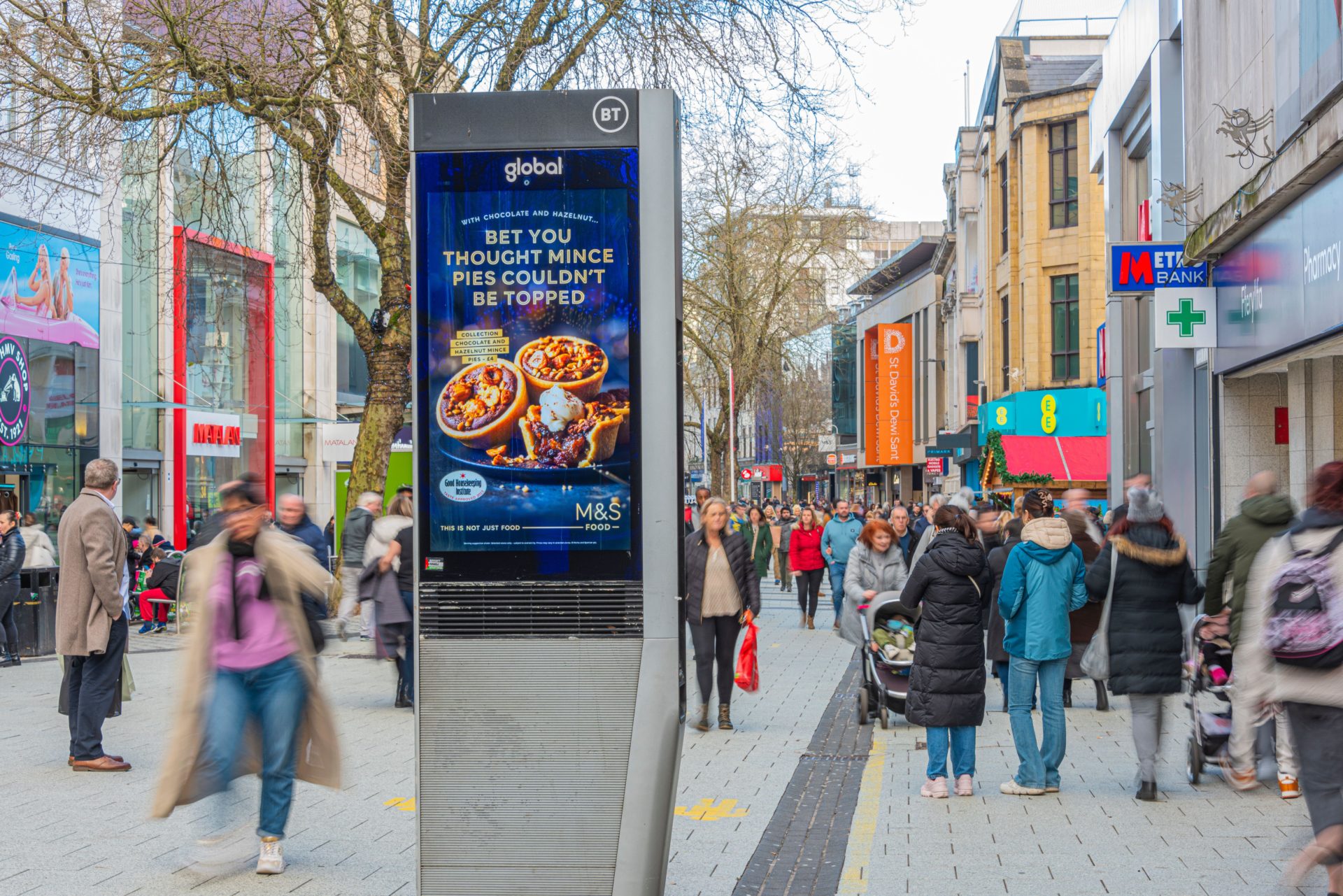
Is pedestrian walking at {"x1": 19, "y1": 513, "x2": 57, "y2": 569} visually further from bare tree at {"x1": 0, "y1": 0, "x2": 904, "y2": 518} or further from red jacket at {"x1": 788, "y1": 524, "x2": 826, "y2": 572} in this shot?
red jacket at {"x1": 788, "y1": 524, "x2": 826, "y2": 572}

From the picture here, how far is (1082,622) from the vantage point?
11047 millimetres

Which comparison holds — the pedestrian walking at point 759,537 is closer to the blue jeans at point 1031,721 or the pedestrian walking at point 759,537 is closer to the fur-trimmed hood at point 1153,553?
the blue jeans at point 1031,721

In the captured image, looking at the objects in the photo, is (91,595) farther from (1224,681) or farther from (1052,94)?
(1052,94)

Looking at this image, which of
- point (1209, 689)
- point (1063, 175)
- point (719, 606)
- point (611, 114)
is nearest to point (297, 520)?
point (719, 606)

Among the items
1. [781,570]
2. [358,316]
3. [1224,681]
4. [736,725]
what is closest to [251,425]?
[781,570]

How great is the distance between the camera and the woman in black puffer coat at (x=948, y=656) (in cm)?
827

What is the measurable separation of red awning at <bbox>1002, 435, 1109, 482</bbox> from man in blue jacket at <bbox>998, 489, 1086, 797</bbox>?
24726mm

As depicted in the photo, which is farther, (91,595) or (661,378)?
(91,595)

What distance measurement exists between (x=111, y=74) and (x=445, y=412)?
10.8m

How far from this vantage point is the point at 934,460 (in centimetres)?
4581

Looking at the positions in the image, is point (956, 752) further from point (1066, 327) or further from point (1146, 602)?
point (1066, 327)

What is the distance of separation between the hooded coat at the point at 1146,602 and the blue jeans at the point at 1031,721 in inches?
17.2

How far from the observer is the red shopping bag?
11227 mm

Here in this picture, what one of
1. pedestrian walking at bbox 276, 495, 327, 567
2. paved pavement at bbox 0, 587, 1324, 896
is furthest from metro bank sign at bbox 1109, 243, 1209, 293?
pedestrian walking at bbox 276, 495, 327, 567
